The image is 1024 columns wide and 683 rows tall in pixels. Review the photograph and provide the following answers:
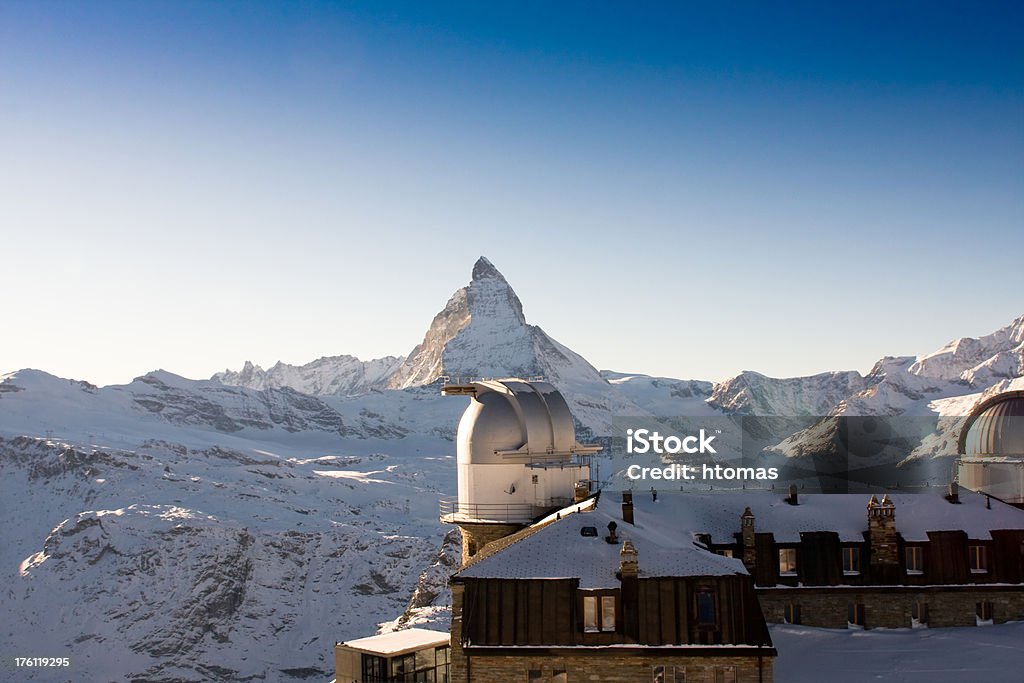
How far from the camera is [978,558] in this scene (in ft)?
150

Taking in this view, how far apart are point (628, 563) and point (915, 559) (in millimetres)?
17379

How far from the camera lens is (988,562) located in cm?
4547

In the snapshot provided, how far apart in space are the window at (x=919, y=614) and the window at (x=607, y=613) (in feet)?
57.6

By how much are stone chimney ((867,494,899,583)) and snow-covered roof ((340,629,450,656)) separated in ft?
61.6

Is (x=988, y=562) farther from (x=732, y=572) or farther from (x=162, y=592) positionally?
(x=162, y=592)

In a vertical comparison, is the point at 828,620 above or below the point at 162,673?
above

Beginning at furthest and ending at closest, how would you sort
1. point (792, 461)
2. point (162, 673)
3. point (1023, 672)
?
point (162, 673) < point (792, 461) < point (1023, 672)

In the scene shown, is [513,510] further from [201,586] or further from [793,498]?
[201,586]

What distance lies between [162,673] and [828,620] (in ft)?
395

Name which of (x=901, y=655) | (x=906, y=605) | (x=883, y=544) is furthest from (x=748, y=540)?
(x=901, y=655)

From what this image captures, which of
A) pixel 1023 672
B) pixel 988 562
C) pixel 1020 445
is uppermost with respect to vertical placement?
pixel 1020 445

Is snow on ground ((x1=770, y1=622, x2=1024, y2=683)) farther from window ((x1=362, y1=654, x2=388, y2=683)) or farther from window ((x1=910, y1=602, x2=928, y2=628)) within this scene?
window ((x1=362, y1=654, x2=388, y2=683))

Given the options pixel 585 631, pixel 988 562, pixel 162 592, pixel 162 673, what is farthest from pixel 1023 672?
pixel 162 592

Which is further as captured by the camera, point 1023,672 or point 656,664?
point 1023,672
